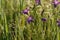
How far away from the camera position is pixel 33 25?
183 centimetres

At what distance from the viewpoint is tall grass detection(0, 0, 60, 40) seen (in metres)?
1.78

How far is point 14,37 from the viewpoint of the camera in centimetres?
180

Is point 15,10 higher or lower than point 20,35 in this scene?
higher

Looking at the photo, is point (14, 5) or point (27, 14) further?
point (14, 5)

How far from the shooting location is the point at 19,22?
184 centimetres

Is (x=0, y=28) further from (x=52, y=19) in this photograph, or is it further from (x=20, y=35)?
(x=52, y=19)

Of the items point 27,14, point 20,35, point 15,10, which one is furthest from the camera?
point 15,10

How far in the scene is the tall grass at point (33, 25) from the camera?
70.0 inches

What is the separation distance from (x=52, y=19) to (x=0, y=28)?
1.33 ft

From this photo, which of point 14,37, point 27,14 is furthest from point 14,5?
point 14,37

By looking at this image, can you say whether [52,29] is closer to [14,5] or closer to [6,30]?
[6,30]

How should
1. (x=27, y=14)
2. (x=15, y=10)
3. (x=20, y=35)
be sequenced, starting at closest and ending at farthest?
(x=20, y=35) < (x=27, y=14) < (x=15, y=10)

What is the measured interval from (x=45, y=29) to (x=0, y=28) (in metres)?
0.35

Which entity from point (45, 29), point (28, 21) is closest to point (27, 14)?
point (28, 21)
